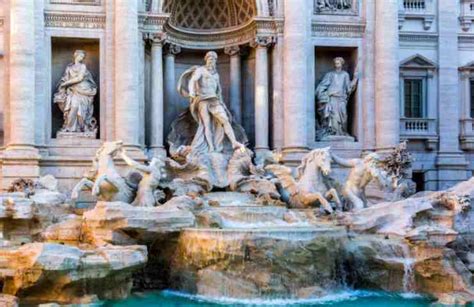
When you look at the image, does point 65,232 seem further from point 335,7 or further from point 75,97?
point 335,7

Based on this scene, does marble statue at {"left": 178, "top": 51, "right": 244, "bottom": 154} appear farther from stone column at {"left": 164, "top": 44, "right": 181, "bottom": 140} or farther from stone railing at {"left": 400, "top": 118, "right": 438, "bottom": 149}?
stone railing at {"left": 400, "top": 118, "right": 438, "bottom": 149}

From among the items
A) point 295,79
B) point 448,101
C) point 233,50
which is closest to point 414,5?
point 448,101

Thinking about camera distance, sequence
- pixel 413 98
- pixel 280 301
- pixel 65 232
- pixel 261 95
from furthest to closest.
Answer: pixel 413 98 → pixel 261 95 → pixel 65 232 → pixel 280 301

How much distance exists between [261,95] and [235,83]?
1.34 metres

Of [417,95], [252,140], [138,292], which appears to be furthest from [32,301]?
[417,95]

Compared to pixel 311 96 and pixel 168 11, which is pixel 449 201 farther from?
pixel 168 11

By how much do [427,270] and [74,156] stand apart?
10.4 meters

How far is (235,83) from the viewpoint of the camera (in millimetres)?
22016

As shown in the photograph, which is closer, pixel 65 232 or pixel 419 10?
pixel 65 232

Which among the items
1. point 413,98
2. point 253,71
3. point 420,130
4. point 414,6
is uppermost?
point 414,6

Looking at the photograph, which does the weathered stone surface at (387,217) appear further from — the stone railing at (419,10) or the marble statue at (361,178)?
the stone railing at (419,10)

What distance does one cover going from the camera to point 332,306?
44.2 feet

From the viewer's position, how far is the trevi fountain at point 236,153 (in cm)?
1405

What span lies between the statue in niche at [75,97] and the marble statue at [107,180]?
9.92 ft
